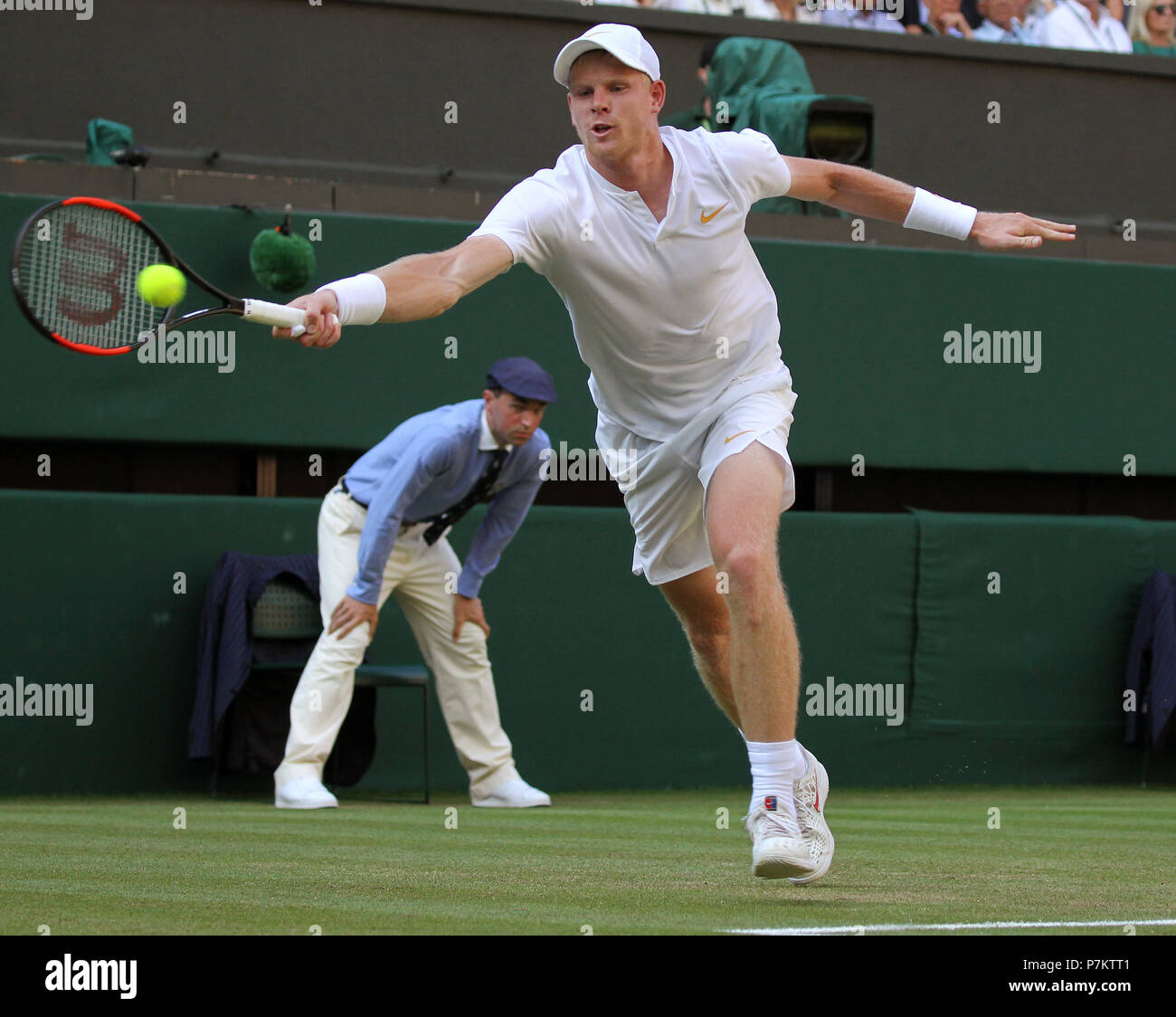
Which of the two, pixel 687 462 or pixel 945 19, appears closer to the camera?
pixel 687 462

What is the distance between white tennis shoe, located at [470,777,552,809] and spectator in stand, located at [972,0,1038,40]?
6.74 metres

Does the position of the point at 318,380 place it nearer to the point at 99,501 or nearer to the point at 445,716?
the point at 99,501

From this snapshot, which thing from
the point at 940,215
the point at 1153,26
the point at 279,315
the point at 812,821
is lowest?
the point at 812,821

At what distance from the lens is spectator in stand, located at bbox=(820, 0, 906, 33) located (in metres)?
12.1

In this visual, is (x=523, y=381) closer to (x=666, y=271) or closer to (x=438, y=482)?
(x=438, y=482)

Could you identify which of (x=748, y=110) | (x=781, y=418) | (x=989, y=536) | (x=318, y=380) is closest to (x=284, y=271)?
(x=318, y=380)

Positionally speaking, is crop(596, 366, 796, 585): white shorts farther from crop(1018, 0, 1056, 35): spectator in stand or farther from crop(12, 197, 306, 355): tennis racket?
crop(1018, 0, 1056, 35): spectator in stand

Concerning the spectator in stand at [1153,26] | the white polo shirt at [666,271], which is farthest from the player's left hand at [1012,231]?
the spectator in stand at [1153,26]

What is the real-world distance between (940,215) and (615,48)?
101cm

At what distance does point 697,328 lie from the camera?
4531 millimetres

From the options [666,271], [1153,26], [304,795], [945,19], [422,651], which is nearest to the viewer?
[666,271]

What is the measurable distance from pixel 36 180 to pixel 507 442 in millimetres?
2812

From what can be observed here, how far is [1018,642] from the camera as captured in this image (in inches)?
412

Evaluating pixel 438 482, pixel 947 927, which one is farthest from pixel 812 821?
pixel 438 482
